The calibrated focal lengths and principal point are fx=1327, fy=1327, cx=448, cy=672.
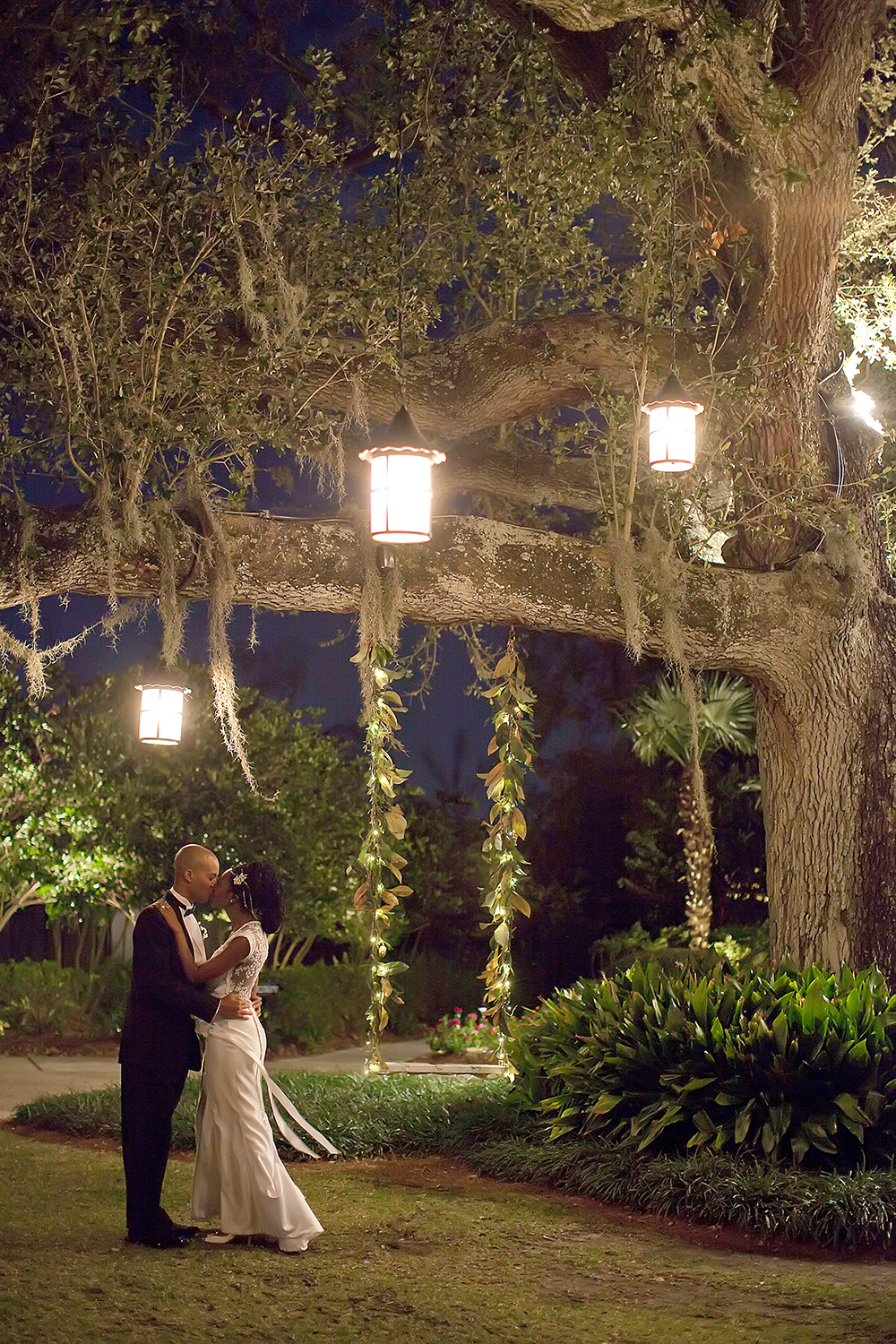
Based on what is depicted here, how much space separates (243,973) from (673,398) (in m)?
3.70

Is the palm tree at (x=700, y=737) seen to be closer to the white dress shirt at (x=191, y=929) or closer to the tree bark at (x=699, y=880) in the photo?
the tree bark at (x=699, y=880)

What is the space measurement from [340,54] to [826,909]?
7.50 metres

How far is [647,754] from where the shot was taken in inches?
611

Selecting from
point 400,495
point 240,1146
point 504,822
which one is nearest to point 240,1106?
point 240,1146

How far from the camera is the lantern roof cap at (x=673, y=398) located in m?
7.07

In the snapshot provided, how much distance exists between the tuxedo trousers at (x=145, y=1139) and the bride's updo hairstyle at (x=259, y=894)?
763 millimetres

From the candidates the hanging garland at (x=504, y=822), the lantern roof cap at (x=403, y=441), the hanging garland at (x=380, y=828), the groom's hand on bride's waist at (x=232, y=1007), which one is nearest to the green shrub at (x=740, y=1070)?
the hanging garland at (x=504, y=822)

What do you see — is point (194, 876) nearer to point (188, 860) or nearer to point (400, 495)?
point (188, 860)

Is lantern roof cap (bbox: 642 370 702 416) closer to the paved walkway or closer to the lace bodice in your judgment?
the lace bodice

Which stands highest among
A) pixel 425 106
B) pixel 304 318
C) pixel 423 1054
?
pixel 425 106

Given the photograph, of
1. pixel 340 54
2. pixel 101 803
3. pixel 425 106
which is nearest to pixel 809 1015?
pixel 425 106

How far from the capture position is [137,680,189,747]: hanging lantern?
9438 mm

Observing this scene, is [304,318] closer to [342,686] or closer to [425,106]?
[425,106]

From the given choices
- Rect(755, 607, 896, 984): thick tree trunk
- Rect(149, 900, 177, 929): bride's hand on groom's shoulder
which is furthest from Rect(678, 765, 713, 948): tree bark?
Rect(149, 900, 177, 929): bride's hand on groom's shoulder
